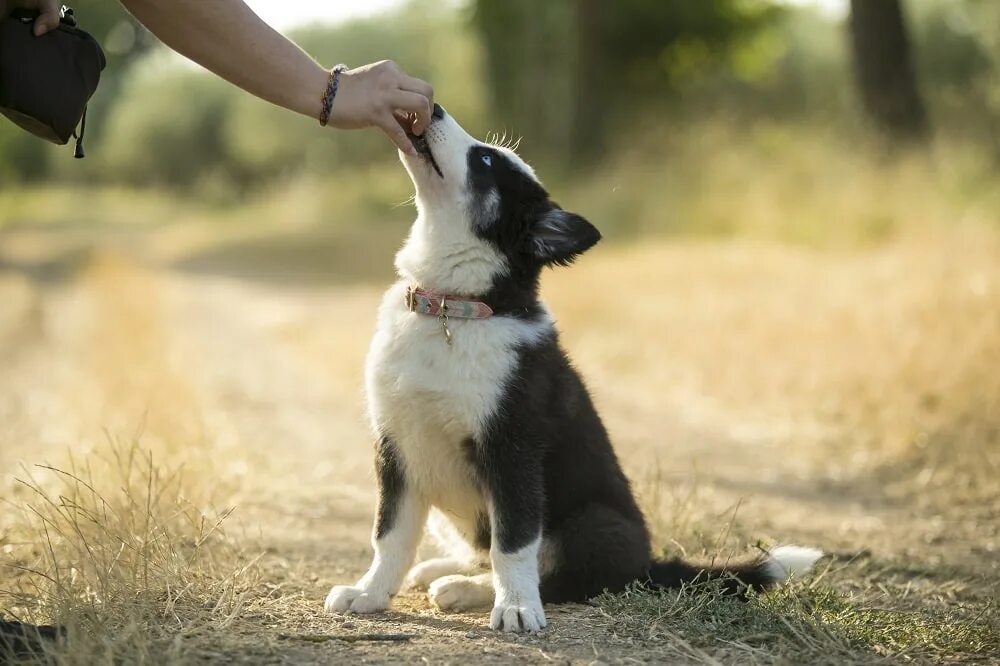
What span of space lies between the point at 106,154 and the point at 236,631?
4353 cm

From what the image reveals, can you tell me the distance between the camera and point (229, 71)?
299 centimetres

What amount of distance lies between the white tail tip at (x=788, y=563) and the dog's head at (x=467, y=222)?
1.10 meters

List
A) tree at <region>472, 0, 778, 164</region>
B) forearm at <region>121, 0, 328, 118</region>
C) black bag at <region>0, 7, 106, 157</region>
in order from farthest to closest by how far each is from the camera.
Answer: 1. tree at <region>472, 0, 778, 164</region>
2. forearm at <region>121, 0, 328, 118</region>
3. black bag at <region>0, 7, 106, 157</region>

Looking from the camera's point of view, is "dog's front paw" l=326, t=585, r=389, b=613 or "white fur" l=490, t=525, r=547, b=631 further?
"dog's front paw" l=326, t=585, r=389, b=613

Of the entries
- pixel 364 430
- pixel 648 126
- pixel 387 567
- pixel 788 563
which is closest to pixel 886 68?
pixel 648 126

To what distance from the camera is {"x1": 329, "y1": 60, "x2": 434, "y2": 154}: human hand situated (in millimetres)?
3059

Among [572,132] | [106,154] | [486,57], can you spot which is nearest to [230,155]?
[106,154]

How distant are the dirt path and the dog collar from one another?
0.61m

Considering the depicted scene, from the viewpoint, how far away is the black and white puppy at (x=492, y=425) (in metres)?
3.20

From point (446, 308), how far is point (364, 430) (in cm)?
358

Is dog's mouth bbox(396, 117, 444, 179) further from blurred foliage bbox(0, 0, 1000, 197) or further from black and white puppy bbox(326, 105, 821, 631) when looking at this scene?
blurred foliage bbox(0, 0, 1000, 197)

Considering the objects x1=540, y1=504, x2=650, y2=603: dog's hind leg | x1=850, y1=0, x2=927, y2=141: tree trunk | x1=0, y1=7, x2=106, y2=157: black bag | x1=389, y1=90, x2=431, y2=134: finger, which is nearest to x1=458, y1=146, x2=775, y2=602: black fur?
x1=540, y1=504, x2=650, y2=603: dog's hind leg

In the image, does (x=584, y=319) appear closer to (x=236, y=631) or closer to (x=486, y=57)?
(x=236, y=631)

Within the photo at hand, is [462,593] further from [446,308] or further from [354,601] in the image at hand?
[446,308]
